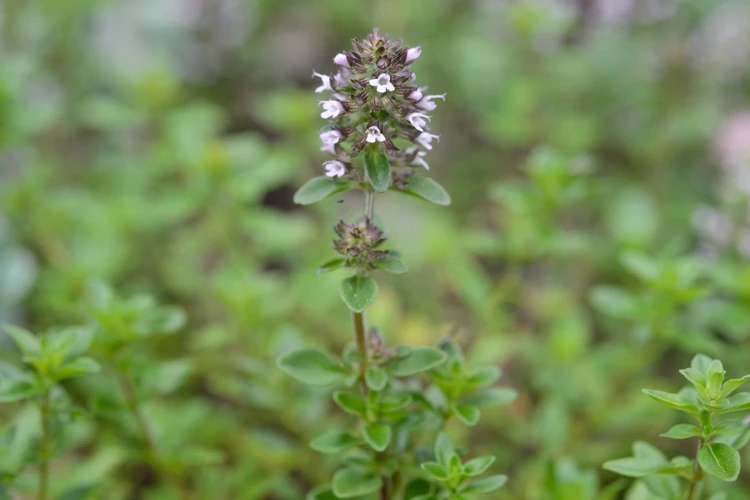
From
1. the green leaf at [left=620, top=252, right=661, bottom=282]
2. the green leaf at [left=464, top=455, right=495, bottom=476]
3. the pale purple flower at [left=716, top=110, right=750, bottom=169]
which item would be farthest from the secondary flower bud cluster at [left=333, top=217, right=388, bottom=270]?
the pale purple flower at [left=716, top=110, right=750, bottom=169]

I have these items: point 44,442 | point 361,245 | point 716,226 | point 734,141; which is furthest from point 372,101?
point 734,141

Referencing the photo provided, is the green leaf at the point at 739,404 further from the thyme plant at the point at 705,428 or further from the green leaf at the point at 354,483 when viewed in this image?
the green leaf at the point at 354,483

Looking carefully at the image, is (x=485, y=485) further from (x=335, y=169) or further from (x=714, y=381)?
(x=335, y=169)

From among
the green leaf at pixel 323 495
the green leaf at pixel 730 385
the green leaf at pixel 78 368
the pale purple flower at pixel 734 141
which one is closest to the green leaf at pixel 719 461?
the green leaf at pixel 730 385

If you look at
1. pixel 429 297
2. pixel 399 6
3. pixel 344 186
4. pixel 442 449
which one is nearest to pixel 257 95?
pixel 399 6

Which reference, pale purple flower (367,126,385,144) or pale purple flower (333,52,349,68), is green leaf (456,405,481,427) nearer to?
pale purple flower (367,126,385,144)

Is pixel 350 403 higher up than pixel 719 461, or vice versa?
pixel 350 403

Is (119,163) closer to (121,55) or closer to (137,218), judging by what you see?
(137,218)
